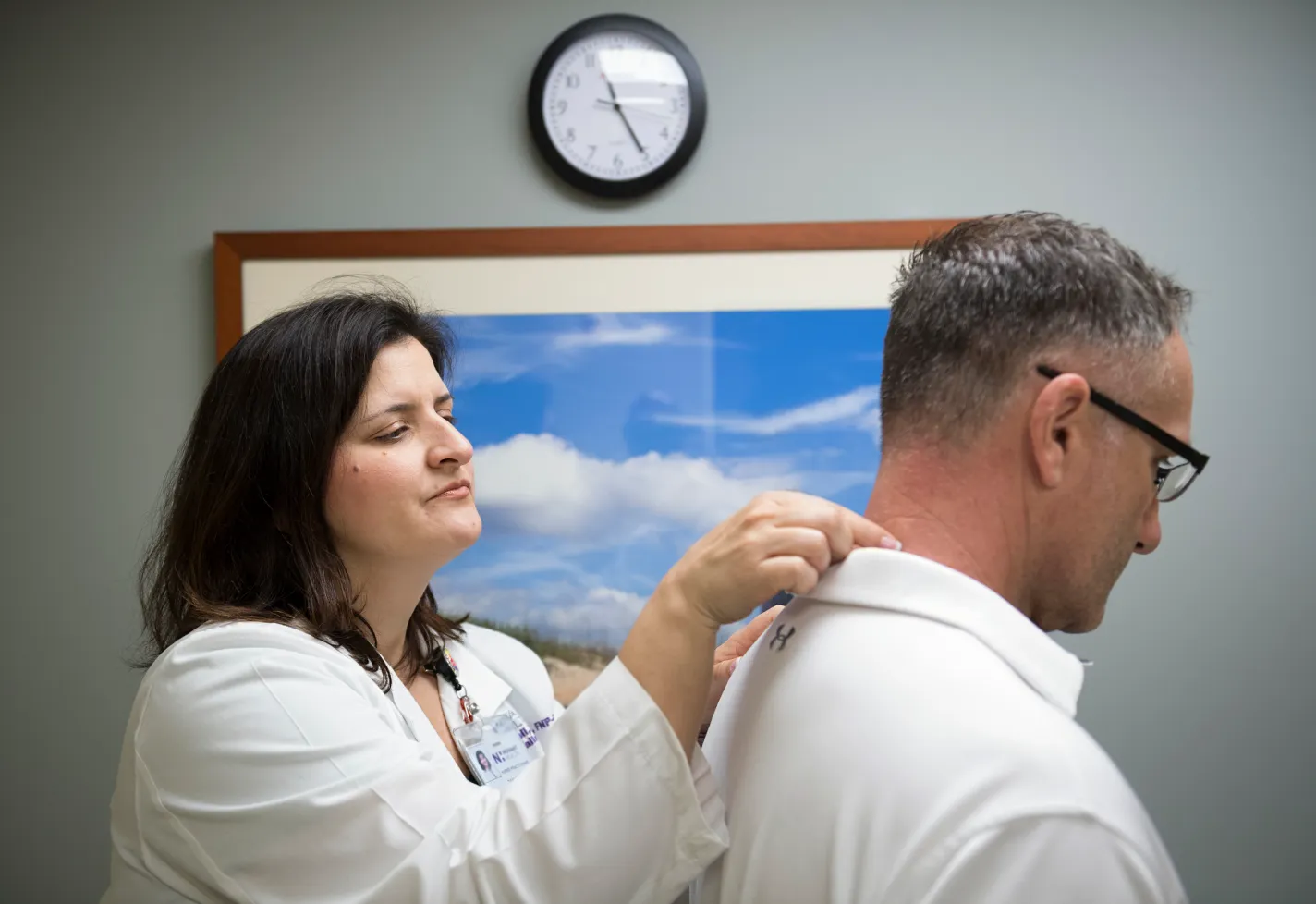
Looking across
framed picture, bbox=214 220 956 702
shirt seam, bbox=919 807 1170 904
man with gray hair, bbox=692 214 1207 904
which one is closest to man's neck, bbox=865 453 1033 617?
man with gray hair, bbox=692 214 1207 904

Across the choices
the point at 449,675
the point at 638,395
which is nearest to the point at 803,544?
the point at 449,675

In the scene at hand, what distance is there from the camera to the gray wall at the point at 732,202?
2.19 m

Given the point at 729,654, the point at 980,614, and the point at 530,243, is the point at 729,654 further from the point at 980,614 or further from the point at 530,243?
the point at 530,243

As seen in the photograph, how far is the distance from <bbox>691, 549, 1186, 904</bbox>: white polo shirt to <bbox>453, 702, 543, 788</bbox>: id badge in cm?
60

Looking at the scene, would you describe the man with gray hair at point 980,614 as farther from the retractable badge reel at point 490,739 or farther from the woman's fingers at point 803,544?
the retractable badge reel at point 490,739

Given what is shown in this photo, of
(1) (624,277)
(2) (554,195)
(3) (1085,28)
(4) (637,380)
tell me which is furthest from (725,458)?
(3) (1085,28)

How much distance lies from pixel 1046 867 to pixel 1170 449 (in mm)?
385

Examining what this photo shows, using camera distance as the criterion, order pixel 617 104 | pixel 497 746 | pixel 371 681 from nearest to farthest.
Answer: pixel 371 681 → pixel 497 746 → pixel 617 104

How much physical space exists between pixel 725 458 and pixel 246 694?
4.12 ft

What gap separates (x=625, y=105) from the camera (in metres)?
2.21

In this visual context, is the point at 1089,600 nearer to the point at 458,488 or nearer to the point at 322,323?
the point at 458,488

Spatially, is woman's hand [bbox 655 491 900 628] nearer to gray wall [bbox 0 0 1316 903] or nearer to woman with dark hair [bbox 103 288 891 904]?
woman with dark hair [bbox 103 288 891 904]

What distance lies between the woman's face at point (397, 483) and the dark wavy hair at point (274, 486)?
0.02m

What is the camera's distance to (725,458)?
2203 millimetres
